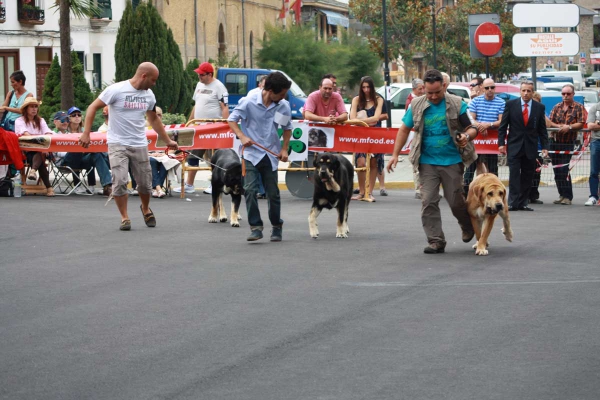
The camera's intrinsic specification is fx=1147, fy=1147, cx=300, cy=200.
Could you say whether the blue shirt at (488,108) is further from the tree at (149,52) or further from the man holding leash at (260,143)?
the tree at (149,52)

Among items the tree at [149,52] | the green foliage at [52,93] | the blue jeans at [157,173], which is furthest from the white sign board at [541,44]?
the tree at [149,52]

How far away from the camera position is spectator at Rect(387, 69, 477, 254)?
37.1 feet

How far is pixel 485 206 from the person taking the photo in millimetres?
11047

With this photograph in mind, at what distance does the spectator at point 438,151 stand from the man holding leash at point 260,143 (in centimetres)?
153

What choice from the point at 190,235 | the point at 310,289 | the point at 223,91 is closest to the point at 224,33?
the point at 223,91

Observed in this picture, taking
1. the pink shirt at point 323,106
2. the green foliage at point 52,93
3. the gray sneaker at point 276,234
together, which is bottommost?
the gray sneaker at point 276,234

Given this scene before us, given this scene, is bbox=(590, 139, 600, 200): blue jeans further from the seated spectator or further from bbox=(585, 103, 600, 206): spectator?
the seated spectator

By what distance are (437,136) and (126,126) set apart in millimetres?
3945

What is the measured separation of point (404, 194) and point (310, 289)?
1043 centimetres

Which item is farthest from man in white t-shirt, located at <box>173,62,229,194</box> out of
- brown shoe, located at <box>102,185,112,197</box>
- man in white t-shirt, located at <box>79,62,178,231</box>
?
man in white t-shirt, located at <box>79,62,178,231</box>

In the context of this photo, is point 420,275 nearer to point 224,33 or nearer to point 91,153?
point 91,153

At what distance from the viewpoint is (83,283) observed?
31.4 ft

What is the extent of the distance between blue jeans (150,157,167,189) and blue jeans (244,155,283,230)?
Result: 6.03 m

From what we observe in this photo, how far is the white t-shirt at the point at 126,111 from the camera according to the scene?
1323cm
